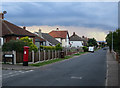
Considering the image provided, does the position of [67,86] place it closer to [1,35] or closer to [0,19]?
[1,35]

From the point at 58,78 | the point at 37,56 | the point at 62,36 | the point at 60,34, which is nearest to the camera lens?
the point at 58,78

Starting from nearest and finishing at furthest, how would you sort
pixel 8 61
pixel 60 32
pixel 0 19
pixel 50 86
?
pixel 50 86 < pixel 8 61 < pixel 0 19 < pixel 60 32

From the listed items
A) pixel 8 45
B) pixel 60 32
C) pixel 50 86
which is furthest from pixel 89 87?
Answer: pixel 60 32

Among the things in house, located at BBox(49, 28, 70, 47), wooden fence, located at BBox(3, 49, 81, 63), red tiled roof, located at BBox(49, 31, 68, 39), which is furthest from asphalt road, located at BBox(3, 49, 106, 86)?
red tiled roof, located at BBox(49, 31, 68, 39)

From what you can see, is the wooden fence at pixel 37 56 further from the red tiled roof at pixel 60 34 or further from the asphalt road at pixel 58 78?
the red tiled roof at pixel 60 34

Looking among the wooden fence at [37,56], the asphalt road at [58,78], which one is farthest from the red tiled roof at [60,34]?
the asphalt road at [58,78]

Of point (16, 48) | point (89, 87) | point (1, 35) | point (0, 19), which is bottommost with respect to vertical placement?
point (89, 87)

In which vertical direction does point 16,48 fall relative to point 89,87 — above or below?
above

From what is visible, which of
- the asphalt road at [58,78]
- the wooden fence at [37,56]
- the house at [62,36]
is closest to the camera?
the asphalt road at [58,78]

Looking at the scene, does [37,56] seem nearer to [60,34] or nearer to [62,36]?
[62,36]

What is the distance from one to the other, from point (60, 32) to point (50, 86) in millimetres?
72808

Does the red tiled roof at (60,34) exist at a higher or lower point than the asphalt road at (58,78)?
higher

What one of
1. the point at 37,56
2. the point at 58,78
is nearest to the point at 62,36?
the point at 37,56

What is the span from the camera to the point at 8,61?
72.4 feet
